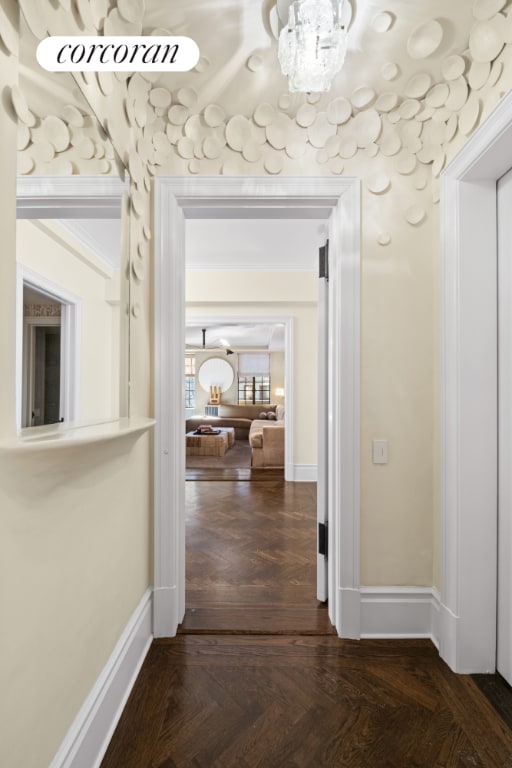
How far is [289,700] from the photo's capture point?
4.67ft

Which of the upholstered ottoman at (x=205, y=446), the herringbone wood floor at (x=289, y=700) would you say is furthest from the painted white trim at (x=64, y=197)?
the upholstered ottoman at (x=205, y=446)

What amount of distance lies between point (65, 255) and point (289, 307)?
399 centimetres

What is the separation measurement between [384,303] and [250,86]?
1203 mm

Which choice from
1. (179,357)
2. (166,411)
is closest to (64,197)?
(179,357)

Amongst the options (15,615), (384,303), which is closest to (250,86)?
(384,303)

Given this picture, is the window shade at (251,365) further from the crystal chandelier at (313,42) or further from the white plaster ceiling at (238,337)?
the crystal chandelier at (313,42)

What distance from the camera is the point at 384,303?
5.94 ft

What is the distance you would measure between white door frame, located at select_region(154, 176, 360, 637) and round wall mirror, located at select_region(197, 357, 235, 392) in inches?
399

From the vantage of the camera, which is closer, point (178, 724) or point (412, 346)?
point (178, 724)

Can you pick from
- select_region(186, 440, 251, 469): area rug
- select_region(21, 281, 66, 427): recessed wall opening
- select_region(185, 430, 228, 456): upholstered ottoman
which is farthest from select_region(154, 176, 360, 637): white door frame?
select_region(185, 430, 228, 456): upholstered ottoman

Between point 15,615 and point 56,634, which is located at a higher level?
point 15,615

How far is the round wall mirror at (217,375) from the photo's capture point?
470 inches

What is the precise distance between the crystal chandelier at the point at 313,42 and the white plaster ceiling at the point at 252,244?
1541 millimetres

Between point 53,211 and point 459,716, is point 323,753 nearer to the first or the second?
point 459,716
